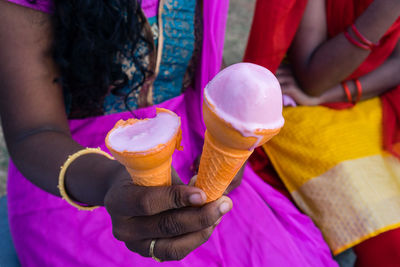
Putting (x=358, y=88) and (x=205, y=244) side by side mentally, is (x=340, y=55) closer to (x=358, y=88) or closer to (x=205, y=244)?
(x=358, y=88)

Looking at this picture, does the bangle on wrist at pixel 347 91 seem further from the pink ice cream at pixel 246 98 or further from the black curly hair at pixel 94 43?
the pink ice cream at pixel 246 98

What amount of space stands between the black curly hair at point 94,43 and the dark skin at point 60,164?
0.03 meters

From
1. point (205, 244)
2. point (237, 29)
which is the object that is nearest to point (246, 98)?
point (205, 244)

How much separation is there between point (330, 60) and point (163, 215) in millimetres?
701

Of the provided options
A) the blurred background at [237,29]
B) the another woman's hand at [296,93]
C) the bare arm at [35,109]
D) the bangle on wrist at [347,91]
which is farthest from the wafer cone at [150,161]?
the blurred background at [237,29]

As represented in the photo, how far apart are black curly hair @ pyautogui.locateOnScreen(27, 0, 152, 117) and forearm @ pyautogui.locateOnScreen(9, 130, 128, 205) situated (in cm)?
13

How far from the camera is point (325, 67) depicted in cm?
90

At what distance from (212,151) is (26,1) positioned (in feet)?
1.53

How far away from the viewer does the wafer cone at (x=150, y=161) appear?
1.14ft

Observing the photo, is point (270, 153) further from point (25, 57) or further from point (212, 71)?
point (25, 57)

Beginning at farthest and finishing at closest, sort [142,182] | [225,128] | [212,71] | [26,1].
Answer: [212,71]
[26,1]
[142,182]
[225,128]

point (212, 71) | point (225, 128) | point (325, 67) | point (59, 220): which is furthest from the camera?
point (325, 67)

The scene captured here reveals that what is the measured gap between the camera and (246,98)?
301 millimetres

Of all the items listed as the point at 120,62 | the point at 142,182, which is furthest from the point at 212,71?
the point at 142,182
